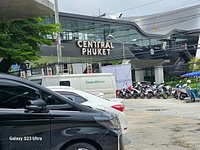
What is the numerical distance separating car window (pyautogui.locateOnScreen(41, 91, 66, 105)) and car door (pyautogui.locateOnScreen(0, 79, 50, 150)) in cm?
17

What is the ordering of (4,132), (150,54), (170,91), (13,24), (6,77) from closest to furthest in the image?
(4,132) → (6,77) → (13,24) → (170,91) → (150,54)

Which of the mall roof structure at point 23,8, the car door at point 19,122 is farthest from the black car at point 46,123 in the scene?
the mall roof structure at point 23,8

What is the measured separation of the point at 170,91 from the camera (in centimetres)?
3491

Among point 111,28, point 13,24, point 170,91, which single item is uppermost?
point 111,28

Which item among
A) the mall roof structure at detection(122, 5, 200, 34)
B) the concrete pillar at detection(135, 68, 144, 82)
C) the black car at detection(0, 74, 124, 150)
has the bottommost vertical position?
the black car at detection(0, 74, 124, 150)

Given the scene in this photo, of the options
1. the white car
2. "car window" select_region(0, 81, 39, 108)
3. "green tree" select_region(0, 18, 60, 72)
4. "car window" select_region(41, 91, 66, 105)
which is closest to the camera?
"car window" select_region(0, 81, 39, 108)

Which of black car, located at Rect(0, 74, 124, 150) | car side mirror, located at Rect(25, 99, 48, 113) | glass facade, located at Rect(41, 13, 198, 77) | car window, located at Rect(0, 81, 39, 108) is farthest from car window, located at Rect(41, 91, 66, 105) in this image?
glass facade, located at Rect(41, 13, 198, 77)

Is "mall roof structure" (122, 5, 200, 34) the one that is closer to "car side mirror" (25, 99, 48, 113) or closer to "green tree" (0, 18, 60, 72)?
"green tree" (0, 18, 60, 72)

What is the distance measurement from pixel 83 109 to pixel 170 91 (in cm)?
2971

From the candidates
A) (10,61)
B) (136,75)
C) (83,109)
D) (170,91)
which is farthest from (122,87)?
(83,109)

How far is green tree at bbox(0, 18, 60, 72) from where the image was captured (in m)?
15.5

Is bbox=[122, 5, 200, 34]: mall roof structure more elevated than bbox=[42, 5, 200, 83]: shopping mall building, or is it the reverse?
bbox=[122, 5, 200, 34]: mall roof structure

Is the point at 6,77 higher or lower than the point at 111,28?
lower

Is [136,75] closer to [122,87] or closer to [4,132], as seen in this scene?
[122,87]
